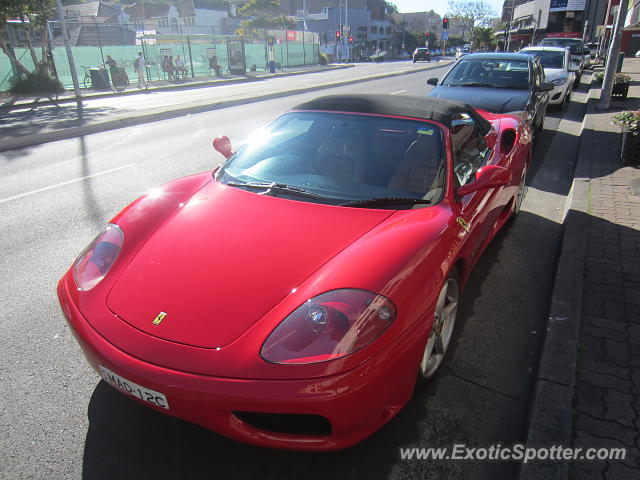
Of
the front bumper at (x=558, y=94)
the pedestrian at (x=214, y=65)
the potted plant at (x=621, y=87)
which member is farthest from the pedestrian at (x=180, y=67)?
the potted plant at (x=621, y=87)

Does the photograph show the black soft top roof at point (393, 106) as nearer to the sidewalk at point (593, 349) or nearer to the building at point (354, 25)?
the sidewalk at point (593, 349)

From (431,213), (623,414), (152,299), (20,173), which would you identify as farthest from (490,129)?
(20,173)

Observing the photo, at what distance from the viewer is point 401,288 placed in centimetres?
205

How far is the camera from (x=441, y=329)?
2617mm

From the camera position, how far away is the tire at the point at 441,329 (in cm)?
241

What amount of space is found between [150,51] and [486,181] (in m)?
28.2

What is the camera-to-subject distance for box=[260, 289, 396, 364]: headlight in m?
1.81

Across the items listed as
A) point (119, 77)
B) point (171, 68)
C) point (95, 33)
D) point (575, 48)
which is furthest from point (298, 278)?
point (95, 33)

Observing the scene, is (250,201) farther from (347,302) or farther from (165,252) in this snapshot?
(347,302)

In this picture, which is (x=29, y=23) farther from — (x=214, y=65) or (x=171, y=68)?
(x=214, y=65)

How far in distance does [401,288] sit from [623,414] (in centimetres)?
136

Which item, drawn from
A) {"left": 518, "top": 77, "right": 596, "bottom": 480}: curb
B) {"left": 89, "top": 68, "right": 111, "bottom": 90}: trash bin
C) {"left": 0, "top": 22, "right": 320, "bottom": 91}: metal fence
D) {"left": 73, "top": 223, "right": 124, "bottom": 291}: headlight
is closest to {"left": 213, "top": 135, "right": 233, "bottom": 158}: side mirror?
{"left": 73, "top": 223, "right": 124, "bottom": 291}: headlight

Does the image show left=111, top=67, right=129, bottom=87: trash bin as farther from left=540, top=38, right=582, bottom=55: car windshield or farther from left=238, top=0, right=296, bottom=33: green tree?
left=238, top=0, right=296, bottom=33: green tree

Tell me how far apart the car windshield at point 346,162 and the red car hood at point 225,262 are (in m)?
0.17
